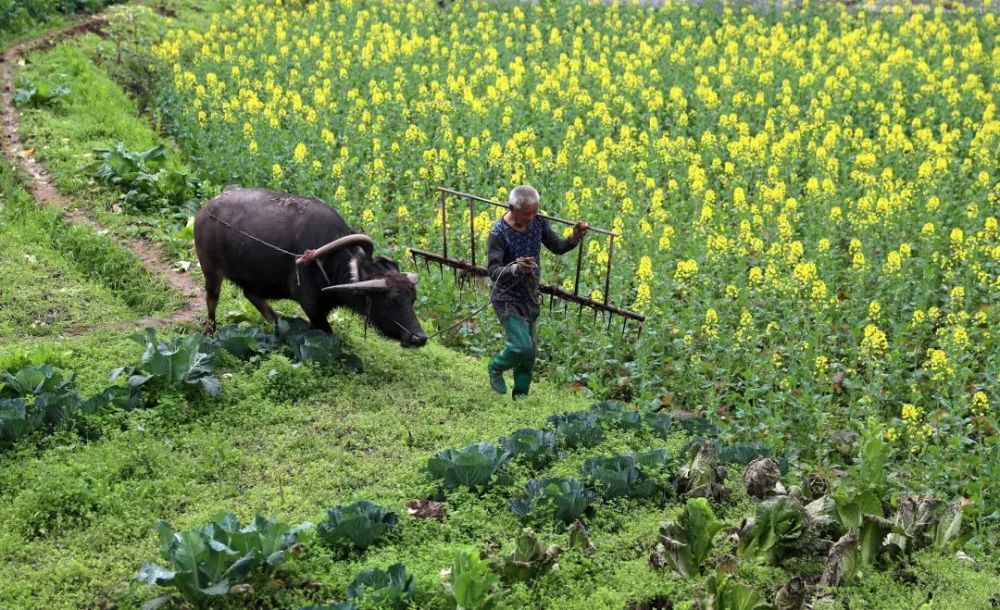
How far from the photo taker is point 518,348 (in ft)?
28.6

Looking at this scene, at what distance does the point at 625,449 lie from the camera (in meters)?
7.78

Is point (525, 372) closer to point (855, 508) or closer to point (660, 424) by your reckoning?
point (660, 424)

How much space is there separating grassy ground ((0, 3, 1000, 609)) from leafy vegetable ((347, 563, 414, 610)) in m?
0.22

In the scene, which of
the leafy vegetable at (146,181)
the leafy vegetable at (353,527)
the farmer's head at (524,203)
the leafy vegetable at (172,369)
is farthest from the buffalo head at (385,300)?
the leafy vegetable at (146,181)

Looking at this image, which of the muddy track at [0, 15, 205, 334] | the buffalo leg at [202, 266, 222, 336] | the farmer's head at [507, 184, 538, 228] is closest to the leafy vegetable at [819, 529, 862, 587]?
the farmer's head at [507, 184, 538, 228]

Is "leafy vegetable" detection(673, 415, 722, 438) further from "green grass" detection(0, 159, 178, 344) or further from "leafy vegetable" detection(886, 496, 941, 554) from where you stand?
"green grass" detection(0, 159, 178, 344)

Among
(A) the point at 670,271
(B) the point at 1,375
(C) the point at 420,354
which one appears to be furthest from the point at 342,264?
(A) the point at 670,271

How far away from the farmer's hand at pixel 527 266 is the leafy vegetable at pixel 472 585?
10.5 feet

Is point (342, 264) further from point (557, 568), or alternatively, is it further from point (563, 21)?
point (563, 21)

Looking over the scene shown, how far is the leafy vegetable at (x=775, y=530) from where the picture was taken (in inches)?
253

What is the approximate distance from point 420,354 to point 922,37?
1451cm

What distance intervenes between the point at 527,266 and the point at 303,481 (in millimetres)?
2420

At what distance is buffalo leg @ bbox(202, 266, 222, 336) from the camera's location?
10062mm

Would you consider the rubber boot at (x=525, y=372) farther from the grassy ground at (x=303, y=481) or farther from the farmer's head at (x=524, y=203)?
the farmer's head at (x=524, y=203)
